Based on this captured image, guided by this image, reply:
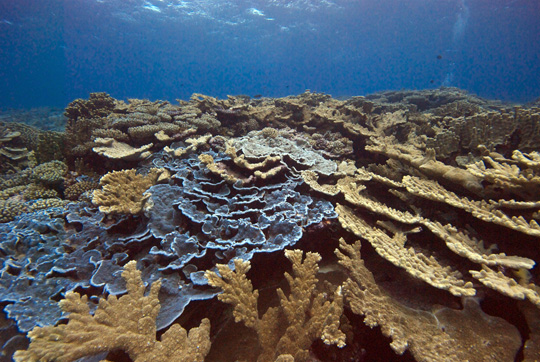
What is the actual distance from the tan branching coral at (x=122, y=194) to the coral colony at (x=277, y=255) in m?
0.02

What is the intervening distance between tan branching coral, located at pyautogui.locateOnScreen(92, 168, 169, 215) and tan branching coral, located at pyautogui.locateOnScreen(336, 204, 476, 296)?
2.70 meters

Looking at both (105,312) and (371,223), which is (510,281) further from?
(105,312)

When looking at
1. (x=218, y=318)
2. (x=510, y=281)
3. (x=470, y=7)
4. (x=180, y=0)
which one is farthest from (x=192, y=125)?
(x=470, y=7)

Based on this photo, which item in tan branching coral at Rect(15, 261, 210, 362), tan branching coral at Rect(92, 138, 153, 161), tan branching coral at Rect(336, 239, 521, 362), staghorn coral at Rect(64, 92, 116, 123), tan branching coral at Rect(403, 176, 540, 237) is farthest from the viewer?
staghorn coral at Rect(64, 92, 116, 123)

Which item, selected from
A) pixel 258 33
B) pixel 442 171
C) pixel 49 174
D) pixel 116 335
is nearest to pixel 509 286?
pixel 442 171

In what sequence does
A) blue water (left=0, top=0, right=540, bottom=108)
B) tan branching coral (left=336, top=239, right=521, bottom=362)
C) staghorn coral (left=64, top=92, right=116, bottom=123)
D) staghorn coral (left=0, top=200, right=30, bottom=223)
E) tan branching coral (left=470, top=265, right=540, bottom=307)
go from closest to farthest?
tan branching coral (left=470, top=265, right=540, bottom=307), tan branching coral (left=336, top=239, right=521, bottom=362), staghorn coral (left=0, top=200, right=30, bottom=223), staghorn coral (left=64, top=92, right=116, bottom=123), blue water (left=0, top=0, right=540, bottom=108)

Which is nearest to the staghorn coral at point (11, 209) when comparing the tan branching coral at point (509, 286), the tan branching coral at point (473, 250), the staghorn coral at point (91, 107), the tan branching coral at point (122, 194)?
the tan branching coral at point (122, 194)

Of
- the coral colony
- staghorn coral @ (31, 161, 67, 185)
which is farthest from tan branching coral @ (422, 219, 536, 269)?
staghorn coral @ (31, 161, 67, 185)

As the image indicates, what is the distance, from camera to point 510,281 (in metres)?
1.68

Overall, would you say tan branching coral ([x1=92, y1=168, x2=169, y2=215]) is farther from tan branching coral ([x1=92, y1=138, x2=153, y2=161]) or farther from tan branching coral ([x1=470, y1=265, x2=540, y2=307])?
tan branching coral ([x1=470, y1=265, x2=540, y2=307])

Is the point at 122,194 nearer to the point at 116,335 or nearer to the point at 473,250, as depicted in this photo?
the point at 116,335

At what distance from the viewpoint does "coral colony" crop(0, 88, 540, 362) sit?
5.65 ft

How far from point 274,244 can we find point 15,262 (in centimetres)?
300

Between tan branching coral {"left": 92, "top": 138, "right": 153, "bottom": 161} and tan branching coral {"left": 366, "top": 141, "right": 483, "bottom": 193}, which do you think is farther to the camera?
tan branching coral {"left": 92, "top": 138, "right": 153, "bottom": 161}
